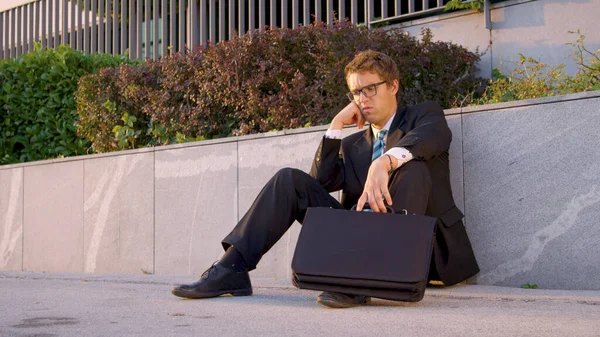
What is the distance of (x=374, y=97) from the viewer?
15.5 ft

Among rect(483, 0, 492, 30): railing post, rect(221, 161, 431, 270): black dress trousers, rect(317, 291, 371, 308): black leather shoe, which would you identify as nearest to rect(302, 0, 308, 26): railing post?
rect(483, 0, 492, 30): railing post

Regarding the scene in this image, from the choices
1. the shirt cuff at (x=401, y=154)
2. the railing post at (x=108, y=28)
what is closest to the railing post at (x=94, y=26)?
the railing post at (x=108, y=28)

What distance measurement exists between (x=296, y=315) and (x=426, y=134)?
123cm

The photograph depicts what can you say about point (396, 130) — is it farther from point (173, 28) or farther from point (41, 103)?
point (173, 28)

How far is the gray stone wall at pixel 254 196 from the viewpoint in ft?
15.7

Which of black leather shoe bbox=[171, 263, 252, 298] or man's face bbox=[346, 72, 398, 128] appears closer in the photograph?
black leather shoe bbox=[171, 263, 252, 298]

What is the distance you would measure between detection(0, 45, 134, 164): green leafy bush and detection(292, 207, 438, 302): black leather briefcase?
6364 millimetres

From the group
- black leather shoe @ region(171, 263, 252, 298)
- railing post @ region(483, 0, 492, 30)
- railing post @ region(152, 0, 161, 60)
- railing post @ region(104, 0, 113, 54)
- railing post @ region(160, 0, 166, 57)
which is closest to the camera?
black leather shoe @ region(171, 263, 252, 298)

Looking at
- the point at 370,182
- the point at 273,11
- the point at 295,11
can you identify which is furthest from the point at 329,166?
the point at 273,11

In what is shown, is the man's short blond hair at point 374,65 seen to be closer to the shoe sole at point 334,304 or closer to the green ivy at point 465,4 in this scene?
the shoe sole at point 334,304

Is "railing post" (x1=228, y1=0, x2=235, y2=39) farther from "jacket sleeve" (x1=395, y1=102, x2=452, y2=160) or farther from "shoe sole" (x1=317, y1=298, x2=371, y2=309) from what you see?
"shoe sole" (x1=317, y1=298, x2=371, y2=309)

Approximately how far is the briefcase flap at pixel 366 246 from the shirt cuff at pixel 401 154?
433mm

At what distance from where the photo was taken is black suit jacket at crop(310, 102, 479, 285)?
448 centimetres

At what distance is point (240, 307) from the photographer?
4121 mm
